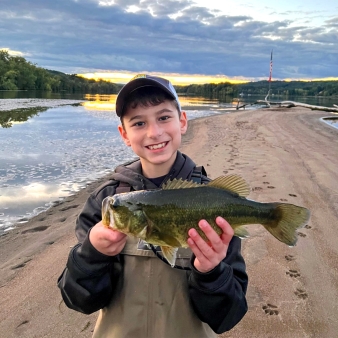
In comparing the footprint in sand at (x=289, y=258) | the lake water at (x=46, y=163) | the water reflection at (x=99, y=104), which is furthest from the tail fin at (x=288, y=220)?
the water reflection at (x=99, y=104)

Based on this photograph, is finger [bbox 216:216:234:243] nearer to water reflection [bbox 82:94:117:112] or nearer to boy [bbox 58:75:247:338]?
boy [bbox 58:75:247:338]

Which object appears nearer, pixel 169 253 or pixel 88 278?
pixel 169 253

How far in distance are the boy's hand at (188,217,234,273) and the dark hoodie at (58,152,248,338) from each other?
125mm

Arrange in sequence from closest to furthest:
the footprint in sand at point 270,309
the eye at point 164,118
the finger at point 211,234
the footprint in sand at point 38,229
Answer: the finger at point 211,234 < the eye at point 164,118 < the footprint in sand at point 270,309 < the footprint in sand at point 38,229

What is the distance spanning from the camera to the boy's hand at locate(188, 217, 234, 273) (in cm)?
225

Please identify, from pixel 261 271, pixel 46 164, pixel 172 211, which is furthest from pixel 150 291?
pixel 46 164

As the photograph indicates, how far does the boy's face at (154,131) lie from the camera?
9.63ft

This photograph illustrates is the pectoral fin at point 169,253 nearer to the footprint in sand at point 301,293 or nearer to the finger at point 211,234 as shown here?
the finger at point 211,234

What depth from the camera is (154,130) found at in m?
2.91

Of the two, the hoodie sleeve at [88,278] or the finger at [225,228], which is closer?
the finger at [225,228]

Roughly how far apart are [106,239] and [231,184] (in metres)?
0.89

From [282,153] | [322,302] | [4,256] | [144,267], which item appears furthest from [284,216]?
[282,153]

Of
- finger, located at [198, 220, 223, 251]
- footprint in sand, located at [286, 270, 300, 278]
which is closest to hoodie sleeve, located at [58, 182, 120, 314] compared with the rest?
finger, located at [198, 220, 223, 251]

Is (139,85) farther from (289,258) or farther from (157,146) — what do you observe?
(289,258)
